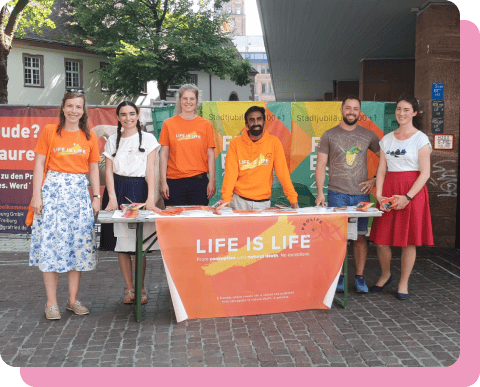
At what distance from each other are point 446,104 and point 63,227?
573 centimetres

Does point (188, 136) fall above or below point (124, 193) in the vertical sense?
above

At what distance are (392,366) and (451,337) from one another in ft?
2.71

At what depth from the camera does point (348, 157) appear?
522 centimetres

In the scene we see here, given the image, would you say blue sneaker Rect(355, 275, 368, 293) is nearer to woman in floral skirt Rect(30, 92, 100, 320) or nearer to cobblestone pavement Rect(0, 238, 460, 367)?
cobblestone pavement Rect(0, 238, 460, 367)

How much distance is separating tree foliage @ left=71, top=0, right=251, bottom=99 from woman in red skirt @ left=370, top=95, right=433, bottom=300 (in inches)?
854

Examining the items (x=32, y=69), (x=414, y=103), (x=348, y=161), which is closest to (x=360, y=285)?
(x=348, y=161)

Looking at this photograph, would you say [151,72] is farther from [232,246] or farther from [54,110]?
[232,246]

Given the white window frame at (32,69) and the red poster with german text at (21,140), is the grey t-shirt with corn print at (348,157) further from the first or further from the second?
the white window frame at (32,69)

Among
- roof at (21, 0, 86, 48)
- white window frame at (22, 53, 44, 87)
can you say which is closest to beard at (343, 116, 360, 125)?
roof at (21, 0, 86, 48)

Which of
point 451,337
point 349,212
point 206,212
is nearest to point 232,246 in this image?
point 206,212

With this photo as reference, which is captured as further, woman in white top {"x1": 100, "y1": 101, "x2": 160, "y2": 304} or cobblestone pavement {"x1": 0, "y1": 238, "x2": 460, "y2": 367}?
woman in white top {"x1": 100, "y1": 101, "x2": 160, "y2": 304}

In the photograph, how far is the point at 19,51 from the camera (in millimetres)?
27891

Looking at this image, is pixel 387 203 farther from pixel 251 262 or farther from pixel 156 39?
pixel 156 39

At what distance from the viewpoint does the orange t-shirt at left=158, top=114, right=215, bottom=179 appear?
5.18 m
